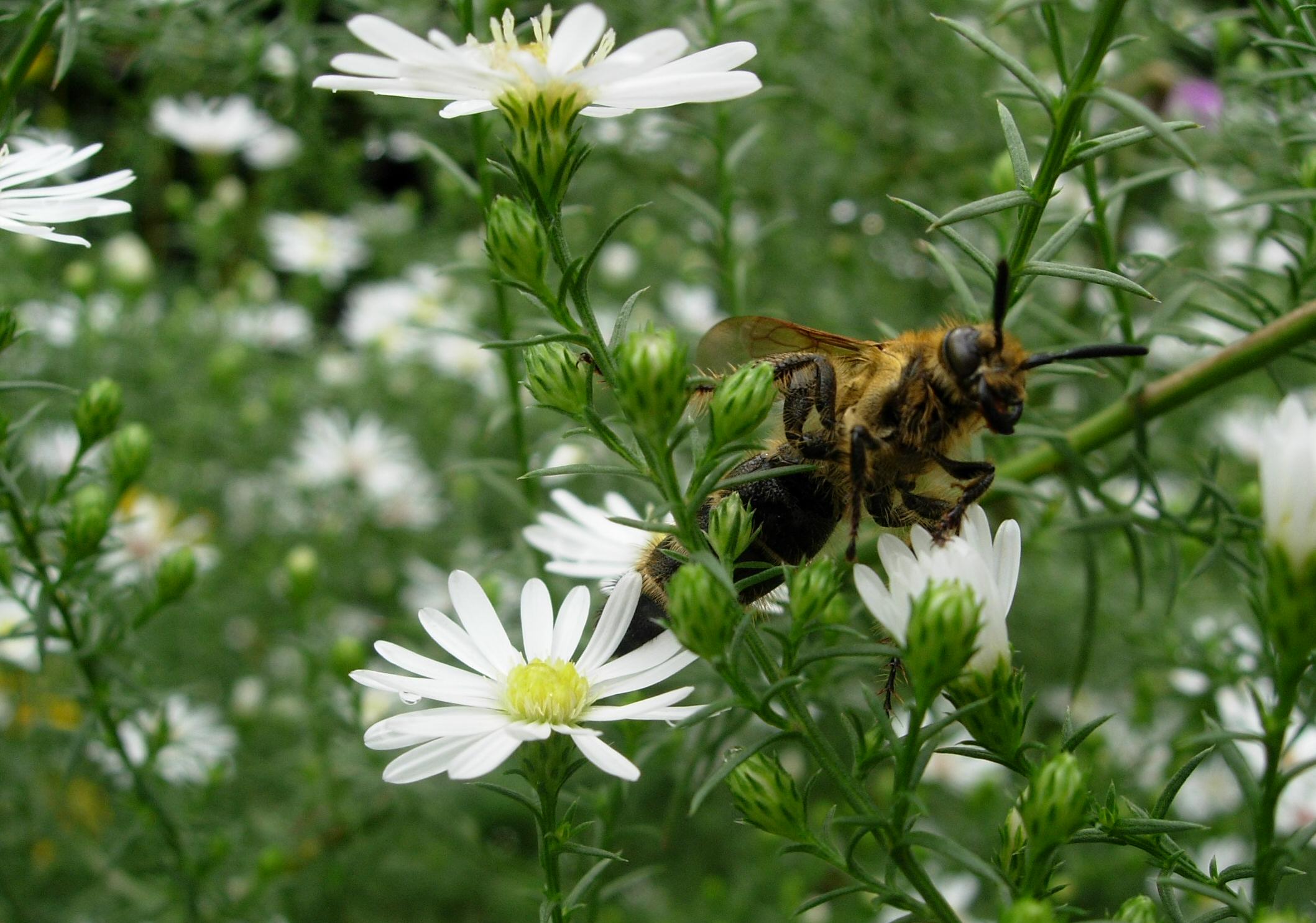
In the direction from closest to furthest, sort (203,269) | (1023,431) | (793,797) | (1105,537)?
(793,797) < (1023,431) < (1105,537) < (203,269)

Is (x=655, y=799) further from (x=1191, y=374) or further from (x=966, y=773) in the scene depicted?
(x=1191, y=374)

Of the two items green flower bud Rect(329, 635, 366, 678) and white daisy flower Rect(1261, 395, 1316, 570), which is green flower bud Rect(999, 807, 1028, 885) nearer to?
white daisy flower Rect(1261, 395, 1316, 570)

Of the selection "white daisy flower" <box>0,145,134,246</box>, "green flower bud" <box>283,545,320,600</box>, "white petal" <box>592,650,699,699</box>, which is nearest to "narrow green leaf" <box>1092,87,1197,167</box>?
"white petal" <box>592,650,699,699</box>

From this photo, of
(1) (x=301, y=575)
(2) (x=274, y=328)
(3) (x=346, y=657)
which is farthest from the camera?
(2) (x=274, y=328)

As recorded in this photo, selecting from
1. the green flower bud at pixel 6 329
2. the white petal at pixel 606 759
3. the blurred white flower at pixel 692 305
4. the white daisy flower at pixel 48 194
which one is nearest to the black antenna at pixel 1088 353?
the white petal at pixel 606 759

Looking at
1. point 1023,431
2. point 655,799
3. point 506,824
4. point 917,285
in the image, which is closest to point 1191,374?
point 1023,431

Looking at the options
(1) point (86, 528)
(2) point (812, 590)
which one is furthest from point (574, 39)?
(1) point (86, 528)

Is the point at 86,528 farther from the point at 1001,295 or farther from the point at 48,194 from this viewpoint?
the point at 1001,295
